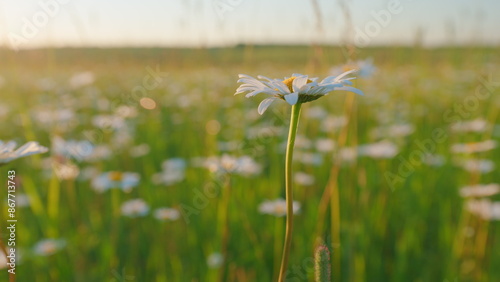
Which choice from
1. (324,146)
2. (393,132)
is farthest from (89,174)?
(393,132)

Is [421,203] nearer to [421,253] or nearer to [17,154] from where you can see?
[421,253]

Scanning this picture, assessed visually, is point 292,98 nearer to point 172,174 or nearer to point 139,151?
point 172,174

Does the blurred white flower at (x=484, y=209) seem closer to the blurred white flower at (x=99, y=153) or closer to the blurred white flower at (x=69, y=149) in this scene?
the blurred white flower at (x=69, y=149)

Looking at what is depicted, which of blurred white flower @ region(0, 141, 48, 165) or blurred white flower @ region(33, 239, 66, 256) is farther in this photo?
blurred white flower @ region(33, 239, 66, 256)

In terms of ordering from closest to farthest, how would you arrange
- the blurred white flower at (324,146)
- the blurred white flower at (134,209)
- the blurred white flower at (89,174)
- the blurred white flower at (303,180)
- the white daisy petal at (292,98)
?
the white daisy petal at (292,98)
the blurred white flower at (134,209)
the blurred white flower at (303,180)
the blurred white flower at (89,174)
the blurred white flower at (324,146)

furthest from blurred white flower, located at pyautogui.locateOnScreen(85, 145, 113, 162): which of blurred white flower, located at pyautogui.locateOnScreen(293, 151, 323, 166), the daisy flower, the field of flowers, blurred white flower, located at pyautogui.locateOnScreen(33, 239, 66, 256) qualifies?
the daisy flower

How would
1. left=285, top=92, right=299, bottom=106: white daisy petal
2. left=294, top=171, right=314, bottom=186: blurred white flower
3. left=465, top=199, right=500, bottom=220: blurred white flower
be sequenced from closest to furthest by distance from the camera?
left=285, top=92, right=299, bottom=106: white daisy petal, left=465, top=199, right=500, bottom=220: blurred white flower, left=294, top=171, right=314, bottom=186: blurred white flower

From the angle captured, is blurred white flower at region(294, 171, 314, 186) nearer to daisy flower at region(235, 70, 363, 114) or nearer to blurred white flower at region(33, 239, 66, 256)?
blurred white flower at region(33, 239, 66, 256)

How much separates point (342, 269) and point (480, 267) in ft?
1.33

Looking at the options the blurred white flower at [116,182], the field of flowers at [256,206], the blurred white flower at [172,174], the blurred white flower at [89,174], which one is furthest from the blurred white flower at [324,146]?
the blurred white flower at [89,174]

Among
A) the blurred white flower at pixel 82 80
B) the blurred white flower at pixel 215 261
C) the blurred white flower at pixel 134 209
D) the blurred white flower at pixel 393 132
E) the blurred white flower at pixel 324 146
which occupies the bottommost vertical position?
the blurred white flower at pixel 215 261

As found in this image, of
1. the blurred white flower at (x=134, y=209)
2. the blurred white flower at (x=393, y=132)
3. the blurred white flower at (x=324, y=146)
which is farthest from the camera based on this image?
the blurred white flower at (x=393, y=132)

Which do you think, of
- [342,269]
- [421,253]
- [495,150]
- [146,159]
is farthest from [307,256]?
[495,150]

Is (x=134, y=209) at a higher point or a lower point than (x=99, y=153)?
lower
